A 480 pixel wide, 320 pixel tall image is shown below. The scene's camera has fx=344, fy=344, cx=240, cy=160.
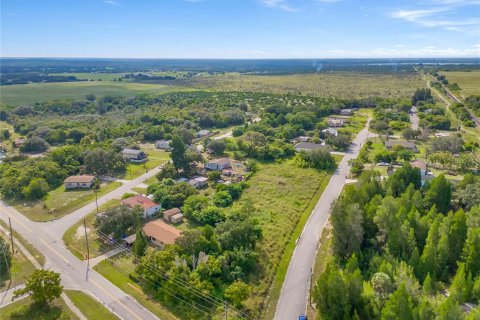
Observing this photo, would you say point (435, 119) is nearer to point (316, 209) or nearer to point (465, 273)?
point (316, 209)

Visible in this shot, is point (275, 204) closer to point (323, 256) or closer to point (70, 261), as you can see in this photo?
point (323, 256)

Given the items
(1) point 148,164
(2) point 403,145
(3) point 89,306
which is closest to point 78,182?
(1) point 148,164

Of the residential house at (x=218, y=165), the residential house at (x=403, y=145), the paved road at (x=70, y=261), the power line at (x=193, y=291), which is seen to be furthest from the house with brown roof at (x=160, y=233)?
the residential house at (x=403, y=145)

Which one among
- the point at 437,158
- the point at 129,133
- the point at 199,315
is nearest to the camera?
the point at 199,315

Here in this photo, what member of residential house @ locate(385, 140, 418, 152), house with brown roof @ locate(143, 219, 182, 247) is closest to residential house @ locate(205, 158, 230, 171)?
house with brown roof @ locate(143, 219, 182, 247)

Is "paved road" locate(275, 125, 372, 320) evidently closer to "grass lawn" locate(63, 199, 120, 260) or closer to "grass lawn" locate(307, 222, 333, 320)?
"grass lawn" locate(307, 222, 333, 320)

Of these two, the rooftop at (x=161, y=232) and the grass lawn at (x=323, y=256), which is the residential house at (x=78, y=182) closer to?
the rooftop at (x=161, y=232)

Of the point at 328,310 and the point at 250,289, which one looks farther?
the point at 250,289

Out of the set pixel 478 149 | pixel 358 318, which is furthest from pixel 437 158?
pixel 358 318
